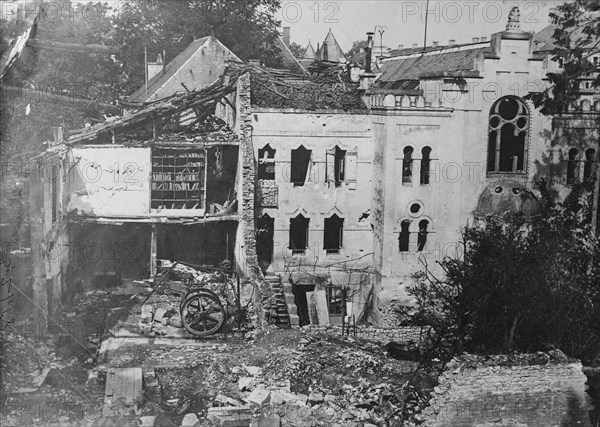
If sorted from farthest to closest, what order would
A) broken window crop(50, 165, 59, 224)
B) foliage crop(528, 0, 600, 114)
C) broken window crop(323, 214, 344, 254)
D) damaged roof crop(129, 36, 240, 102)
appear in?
1. damaged roof crop(129, 36, 240, 102)
2. broken window crop(323, 214, 344, 254)
3. foliage crop(528, 0, 600, 114)
4. broken window crop(50, 165, 59, 224)

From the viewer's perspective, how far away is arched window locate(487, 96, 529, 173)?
1080 inches

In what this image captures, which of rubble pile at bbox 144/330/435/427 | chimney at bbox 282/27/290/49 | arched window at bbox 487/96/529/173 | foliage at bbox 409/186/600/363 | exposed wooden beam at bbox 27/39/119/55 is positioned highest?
chimney at bbox 282/27/290/49

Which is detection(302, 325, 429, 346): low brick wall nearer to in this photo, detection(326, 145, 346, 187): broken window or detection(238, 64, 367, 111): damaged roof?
detection(326, 145, 346, 187): broken window

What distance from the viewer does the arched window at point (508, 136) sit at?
27422mm

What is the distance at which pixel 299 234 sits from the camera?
93.1 ft

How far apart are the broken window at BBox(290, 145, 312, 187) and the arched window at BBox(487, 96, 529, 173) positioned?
22.9 feet

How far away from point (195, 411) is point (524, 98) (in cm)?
1748

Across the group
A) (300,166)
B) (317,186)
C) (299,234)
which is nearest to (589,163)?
(317,186)

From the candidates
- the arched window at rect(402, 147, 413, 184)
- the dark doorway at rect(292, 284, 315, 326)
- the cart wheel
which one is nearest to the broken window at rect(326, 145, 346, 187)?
the arched window at rect(402, 147, 413, 184)

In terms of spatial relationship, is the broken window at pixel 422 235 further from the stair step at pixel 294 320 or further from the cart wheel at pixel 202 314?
the cart wheel at pixel 202 314

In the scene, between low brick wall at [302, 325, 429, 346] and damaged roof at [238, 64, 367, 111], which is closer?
low brick wall at [302, 325, 429, 346]

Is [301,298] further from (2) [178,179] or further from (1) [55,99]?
(1) [55,99]

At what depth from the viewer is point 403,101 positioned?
88.1 ft

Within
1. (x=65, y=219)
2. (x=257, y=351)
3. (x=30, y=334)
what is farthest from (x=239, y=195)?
(x=30, y=334)
